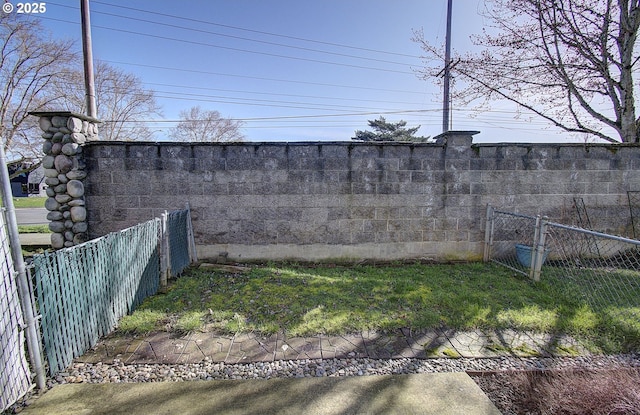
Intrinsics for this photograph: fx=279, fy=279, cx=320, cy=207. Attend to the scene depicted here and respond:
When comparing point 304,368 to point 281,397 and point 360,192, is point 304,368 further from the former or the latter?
point 360,192

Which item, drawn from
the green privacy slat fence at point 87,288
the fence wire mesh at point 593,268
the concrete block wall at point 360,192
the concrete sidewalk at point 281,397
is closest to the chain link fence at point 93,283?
the green privacy slat fence at point 87,288

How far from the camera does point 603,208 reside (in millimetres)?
5035

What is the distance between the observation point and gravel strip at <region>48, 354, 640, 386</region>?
2.21 meters

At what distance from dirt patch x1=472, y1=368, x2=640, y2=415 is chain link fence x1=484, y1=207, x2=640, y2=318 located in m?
2.12

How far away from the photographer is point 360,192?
4891 millimetres

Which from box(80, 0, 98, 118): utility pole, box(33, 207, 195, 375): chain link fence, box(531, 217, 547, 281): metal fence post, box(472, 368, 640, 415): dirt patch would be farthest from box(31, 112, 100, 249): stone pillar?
box(531, 217, 547, 281): metal fence post

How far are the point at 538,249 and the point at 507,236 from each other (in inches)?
38.4

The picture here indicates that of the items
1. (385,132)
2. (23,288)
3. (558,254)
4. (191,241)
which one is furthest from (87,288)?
(385,132)

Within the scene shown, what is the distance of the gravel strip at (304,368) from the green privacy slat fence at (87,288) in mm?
245

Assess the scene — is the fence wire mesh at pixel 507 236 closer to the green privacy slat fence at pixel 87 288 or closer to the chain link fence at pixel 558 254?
the chain link fence at pixel 558 254

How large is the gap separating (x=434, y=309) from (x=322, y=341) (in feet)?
4.76

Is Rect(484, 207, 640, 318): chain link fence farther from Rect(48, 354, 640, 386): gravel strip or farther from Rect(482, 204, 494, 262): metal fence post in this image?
Rect(48, 354, 640, 386): gravel strip

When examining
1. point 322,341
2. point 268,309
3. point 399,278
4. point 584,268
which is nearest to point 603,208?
point 584,268

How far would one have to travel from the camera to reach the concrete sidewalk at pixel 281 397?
188 centimetres
